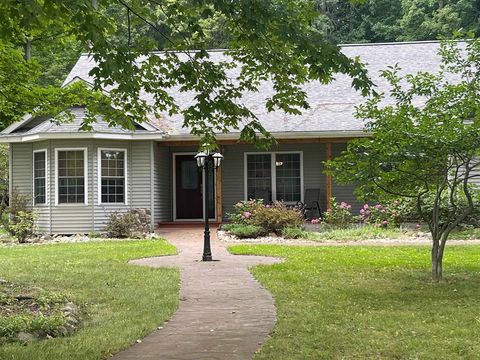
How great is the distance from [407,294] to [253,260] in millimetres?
4147

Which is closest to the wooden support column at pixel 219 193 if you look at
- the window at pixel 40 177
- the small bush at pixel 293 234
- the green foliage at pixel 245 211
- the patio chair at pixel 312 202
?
the green foliage at pixel 245 211

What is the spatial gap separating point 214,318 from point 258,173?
521 inches

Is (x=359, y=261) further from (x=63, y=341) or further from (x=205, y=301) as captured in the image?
(x=63, y=341)

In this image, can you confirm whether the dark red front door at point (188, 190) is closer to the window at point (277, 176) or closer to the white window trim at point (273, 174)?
the white window trim at point (273, 174)

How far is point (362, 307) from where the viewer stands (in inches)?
273

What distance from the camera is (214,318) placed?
658 cm

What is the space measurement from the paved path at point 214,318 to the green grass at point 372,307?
0.67 feet

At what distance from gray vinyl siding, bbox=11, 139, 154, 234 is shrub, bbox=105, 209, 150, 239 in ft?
1.91

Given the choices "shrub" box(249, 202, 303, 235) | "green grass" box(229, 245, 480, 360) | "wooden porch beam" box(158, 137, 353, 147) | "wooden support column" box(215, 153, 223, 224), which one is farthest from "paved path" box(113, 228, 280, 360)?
"wooden porch beam" box(158, 137, 353, 147)

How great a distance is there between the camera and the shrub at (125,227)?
53.8 ft

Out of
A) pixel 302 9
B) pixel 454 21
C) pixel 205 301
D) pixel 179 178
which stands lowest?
pixel 205 301

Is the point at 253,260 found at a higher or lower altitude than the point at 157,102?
lower

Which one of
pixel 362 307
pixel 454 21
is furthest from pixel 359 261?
pixel 454 21

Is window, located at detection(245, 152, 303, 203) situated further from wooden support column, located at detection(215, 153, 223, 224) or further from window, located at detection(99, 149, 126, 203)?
window, located at detection(99, 149, 126, 203)
